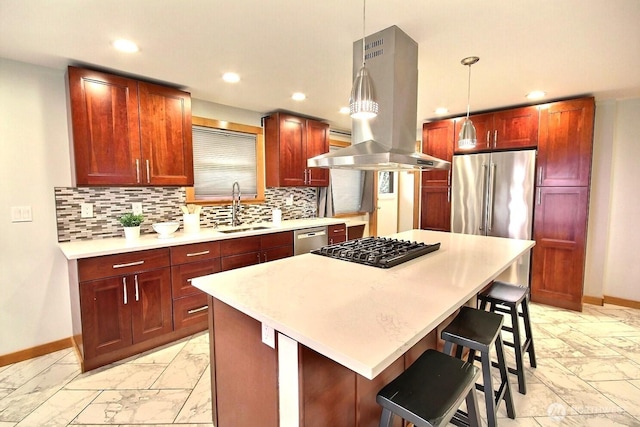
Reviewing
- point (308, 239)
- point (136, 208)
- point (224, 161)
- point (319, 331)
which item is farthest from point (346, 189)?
point (319, 331)

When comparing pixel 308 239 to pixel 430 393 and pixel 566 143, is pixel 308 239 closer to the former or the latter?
pixel 430 393

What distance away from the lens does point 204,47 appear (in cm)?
209

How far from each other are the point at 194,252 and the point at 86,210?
37.7 inches

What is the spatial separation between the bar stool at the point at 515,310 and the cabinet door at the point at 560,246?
4.97ft

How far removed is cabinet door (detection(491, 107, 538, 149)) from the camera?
11.2ft

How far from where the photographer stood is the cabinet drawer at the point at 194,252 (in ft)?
8.50

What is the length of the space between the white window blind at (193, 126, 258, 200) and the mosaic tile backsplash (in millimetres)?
189

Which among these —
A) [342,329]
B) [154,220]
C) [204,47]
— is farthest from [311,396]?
[154,220]

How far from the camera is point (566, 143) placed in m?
3.24

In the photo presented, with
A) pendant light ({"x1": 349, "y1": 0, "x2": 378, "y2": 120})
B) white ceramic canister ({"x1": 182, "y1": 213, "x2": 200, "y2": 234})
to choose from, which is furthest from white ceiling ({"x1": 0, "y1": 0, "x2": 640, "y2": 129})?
white ceramic canister ({"x1": 182, "y1": 213, "x2": 200, "y2": 234})

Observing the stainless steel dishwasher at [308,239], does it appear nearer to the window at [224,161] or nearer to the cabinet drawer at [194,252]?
the window at [224,161]

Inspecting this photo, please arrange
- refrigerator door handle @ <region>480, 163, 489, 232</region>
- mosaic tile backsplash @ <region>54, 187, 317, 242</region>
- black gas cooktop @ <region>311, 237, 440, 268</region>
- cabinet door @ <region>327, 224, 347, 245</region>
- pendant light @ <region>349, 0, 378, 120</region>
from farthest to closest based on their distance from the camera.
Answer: cabinet door @ <region>327, 224, 347, 245</region> < refrigerator door handle @ <region>480, 163, 489, 232</region> < mosaic tile backsplash @ <region>54, 187, 317, 242</region> < black gas cooktop @ <region>311, 237, 440, 268</region> < pendant light @ <region>349, 0, 378, 120</region>

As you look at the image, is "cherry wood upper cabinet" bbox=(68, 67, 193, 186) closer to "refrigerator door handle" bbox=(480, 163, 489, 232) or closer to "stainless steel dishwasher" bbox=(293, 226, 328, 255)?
"stainless steel dishwasher" bbox=(293, 226, 328, 255)

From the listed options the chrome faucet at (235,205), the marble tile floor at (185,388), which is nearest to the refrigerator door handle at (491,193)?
the marble tile floor at (185,388)
